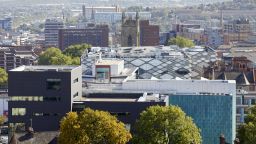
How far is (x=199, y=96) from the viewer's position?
6212 centimetres

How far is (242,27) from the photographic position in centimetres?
17850

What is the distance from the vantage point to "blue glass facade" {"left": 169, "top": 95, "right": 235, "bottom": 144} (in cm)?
6194

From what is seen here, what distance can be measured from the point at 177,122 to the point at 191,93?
10.2 metres

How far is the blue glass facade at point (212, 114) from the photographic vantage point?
61938 millimetres

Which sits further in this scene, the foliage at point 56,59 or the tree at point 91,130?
the foliage at point 56,59

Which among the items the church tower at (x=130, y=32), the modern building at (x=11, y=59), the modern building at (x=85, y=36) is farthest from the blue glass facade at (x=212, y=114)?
the modern building at (x=85, y=36)

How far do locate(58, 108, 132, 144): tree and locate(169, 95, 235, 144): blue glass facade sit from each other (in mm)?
11214

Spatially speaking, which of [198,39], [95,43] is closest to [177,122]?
[95,43]

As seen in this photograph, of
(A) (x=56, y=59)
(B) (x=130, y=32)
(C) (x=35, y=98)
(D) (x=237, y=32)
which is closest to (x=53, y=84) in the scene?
(C) (x=35, y=98)

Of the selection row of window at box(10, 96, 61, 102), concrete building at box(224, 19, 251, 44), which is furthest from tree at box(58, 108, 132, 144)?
concrete building at box(224, 19, 251, 44)

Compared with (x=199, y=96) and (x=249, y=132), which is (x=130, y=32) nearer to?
(x=199, y=96)

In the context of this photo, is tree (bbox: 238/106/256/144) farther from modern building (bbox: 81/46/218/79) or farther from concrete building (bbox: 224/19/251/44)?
concrete building (bbox: 224/19/251/44)

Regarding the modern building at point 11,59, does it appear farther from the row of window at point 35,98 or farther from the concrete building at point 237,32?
the row of window at point 35,98

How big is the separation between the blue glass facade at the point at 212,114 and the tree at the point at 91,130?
11214 mm
